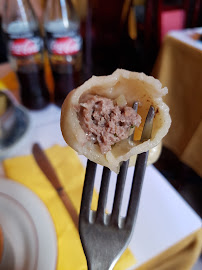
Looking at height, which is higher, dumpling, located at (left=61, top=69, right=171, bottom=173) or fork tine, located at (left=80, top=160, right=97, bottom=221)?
dumpling, located at (left=61, top=69, right=171, bottom=173)

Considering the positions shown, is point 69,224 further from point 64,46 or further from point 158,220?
point 64,46

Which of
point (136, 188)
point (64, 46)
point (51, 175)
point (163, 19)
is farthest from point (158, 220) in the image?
point (163, 19)

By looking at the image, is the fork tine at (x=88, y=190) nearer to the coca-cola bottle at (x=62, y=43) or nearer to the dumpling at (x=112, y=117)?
the dumpling at (x=112, y=117)

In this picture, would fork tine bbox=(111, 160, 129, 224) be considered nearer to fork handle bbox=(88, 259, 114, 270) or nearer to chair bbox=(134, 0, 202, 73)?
fork handle bbox=(88, 259, 114, 270)

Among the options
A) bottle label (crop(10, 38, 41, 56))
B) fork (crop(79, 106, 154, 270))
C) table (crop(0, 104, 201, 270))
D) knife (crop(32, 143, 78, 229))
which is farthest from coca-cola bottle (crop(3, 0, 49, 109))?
fork (crop(79, 106, 154, 270))

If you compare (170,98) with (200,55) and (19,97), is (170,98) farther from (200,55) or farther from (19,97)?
(19,97)

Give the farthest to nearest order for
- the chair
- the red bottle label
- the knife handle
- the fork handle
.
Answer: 1. the chair
2. the red bottle label
3. the knife handle
4. the fork handle
